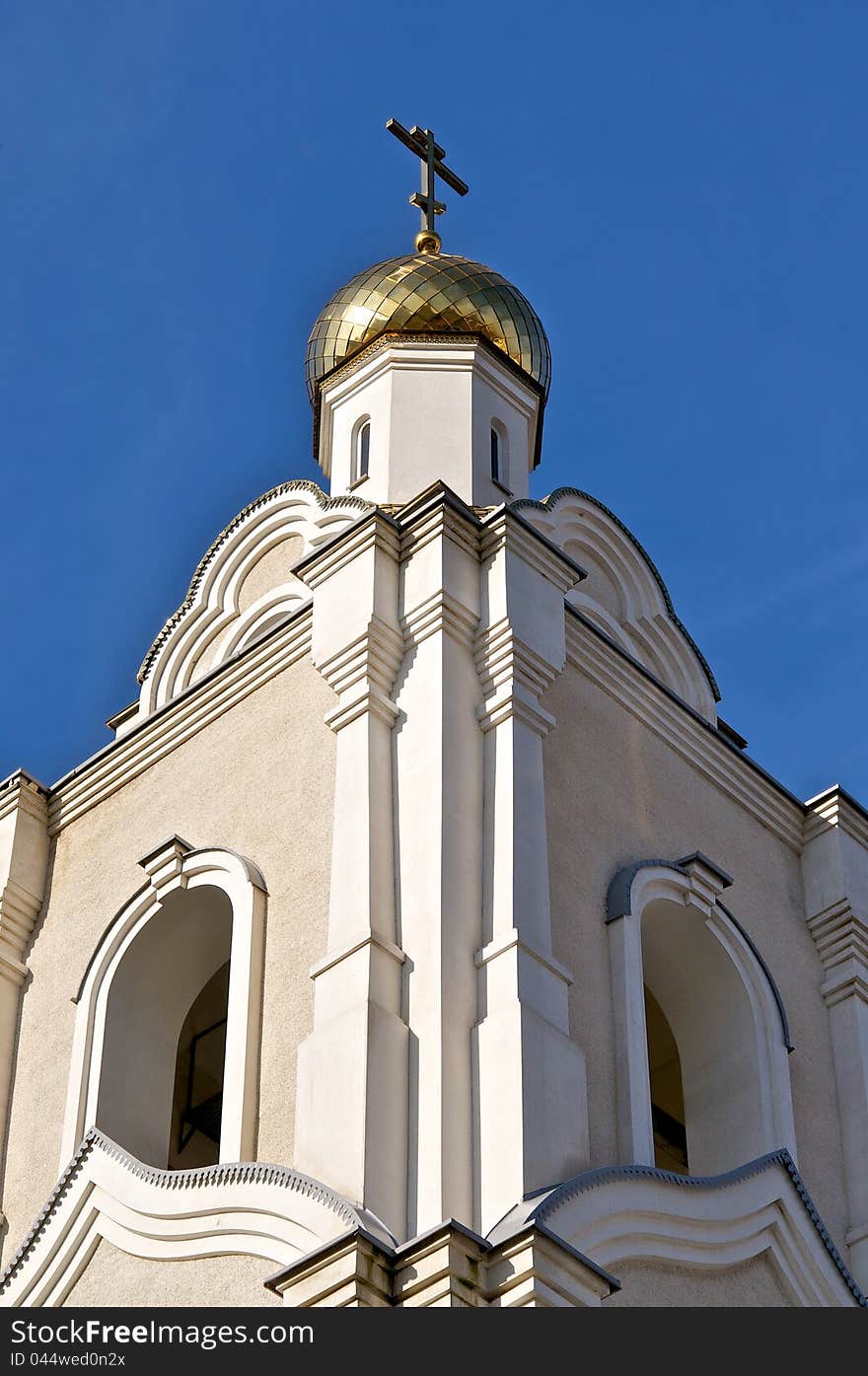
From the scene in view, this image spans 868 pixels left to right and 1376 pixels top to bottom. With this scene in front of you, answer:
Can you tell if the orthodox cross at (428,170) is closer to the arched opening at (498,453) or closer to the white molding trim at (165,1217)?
the arched opening at (498,453)

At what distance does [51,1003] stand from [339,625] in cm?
236

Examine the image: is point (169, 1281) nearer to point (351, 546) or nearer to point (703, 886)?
point (703, 886)

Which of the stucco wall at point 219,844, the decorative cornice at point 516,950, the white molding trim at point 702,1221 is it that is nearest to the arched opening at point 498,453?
the stucco wall at point 219,844

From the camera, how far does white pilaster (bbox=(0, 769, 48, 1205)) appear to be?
13.6 metres

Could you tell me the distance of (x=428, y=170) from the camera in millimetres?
17109

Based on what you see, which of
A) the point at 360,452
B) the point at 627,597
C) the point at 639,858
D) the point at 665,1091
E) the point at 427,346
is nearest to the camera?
the point at 639,858

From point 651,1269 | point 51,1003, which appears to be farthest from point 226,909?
point 651,1269

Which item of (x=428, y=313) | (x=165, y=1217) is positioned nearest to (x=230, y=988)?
(x=165, y=1217)

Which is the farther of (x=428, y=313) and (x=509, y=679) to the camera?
(x=428, y=313)

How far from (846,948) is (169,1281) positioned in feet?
13.6

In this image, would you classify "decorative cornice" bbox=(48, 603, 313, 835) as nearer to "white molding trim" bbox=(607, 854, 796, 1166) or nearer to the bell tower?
the bell tower

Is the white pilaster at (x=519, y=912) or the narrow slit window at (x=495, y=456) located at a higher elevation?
the narrow slit window at (x=495, y=456)

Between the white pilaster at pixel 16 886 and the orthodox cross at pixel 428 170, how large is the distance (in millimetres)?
4539

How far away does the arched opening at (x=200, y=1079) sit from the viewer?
13.8 metres
